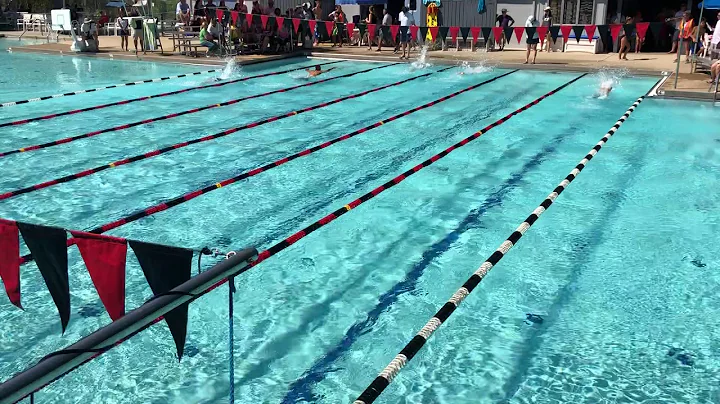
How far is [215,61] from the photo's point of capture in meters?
18.4

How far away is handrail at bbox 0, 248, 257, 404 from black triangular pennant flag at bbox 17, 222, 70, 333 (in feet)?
2.89

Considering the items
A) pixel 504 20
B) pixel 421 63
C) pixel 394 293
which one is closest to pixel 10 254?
pixel 394 293

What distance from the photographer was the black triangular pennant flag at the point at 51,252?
121 inches

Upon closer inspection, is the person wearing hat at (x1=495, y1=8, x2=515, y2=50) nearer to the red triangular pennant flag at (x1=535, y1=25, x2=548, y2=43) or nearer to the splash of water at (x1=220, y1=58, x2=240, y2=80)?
the red triangular pennant flag at (x1=535, y1=25, x2=548, y2=43)

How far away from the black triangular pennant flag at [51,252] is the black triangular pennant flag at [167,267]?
18.6 inches

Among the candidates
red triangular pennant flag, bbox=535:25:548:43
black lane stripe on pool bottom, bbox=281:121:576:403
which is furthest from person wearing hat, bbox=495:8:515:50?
black lane stripe on pool bottom, bbox=281:121:576:403

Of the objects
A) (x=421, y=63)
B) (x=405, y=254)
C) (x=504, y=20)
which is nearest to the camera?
(x=405, y=254)

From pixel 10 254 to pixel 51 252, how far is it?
1.11 ft

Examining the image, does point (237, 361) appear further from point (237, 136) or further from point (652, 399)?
point (237, 136)

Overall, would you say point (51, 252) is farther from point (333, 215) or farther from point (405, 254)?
point (405, 254)

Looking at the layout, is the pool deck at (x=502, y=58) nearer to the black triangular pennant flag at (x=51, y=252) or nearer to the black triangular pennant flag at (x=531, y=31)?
the black triangular pennant flag at (x=531, y=31)

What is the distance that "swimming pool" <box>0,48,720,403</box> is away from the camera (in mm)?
4297

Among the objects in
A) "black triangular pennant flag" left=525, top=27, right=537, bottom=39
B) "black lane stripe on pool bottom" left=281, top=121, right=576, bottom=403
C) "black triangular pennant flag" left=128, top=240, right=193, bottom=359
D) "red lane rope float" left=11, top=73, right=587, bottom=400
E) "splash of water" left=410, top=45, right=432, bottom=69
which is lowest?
"black lane stripe on pool bottom" left=281, top=121, right=576, bottom=403

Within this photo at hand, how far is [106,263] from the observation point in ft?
9.57
